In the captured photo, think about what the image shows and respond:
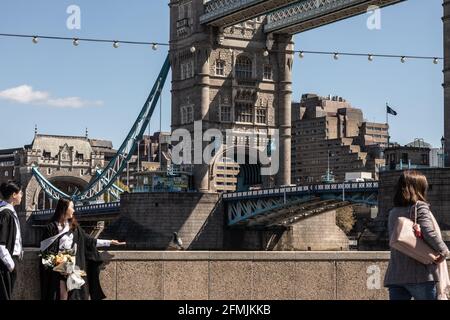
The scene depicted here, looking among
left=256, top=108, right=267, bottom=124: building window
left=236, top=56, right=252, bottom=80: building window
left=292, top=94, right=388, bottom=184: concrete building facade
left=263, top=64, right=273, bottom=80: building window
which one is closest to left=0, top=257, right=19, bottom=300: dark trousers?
left=236, top=56, right=252, bottom=80: building window

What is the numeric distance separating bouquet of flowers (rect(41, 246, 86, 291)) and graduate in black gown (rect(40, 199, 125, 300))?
0.06 metres

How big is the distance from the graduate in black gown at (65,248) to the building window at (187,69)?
63.8 m

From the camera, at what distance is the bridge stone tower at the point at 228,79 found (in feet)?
246

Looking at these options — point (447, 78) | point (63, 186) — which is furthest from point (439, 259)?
point (63, 186)

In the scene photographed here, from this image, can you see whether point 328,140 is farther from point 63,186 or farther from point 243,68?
point 243,68

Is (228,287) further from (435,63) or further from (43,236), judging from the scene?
(435,63)

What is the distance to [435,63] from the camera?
201 feet

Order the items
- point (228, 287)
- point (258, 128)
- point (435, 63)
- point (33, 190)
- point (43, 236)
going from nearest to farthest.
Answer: point (43, 236), point (228, 287), point (435, 63), point (258, 128), point (33, 190)

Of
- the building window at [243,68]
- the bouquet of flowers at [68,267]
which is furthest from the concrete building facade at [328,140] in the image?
the bouquet of flowers at [68,267]

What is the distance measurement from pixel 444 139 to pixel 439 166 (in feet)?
6.05

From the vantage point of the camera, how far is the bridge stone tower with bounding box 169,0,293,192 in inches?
2948

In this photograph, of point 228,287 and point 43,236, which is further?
point 228,287

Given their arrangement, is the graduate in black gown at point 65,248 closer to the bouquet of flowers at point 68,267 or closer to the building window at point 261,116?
the bouquet of flowers at point 68,267

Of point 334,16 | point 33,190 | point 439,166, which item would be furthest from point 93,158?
point 439,166
